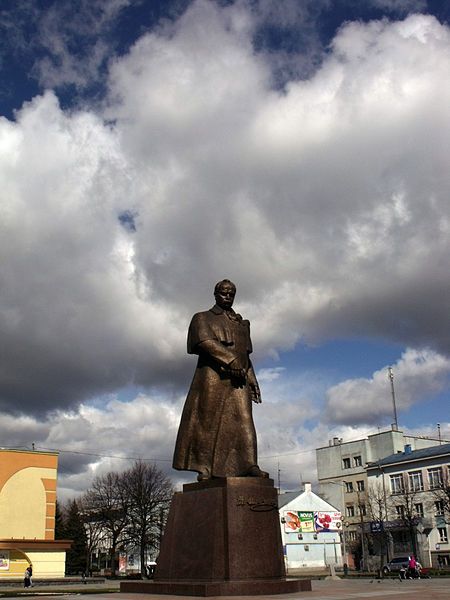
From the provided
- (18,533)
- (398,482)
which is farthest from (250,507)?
(398,482)

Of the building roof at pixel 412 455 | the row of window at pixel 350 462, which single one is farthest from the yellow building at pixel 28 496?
the row of window at pixel 350 462

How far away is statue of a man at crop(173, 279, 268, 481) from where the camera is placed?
1071 cm

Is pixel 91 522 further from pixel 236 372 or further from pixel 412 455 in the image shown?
pixel 236 372

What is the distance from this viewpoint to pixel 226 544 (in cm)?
934

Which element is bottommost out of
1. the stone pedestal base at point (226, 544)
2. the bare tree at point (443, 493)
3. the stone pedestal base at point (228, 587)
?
the stone pedestal base at point (228, 587)

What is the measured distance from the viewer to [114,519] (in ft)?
177

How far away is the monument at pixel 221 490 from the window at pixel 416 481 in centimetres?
5092

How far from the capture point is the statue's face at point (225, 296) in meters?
11.7

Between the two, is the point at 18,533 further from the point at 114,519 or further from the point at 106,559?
the point at 106,559

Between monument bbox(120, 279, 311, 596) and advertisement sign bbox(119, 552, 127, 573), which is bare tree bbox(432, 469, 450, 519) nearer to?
advertisement sign bbox(119, 552, 127, 573)

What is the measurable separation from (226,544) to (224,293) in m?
4.37

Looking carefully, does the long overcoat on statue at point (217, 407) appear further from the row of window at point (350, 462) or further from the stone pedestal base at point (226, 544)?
the row of window at point (350, 462)

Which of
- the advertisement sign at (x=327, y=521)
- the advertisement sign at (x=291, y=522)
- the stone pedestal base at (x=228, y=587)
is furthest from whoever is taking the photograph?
the advertisement sign at (x=327, y=521)

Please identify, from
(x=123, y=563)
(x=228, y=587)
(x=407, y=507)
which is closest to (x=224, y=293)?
(x=228, y=587)
